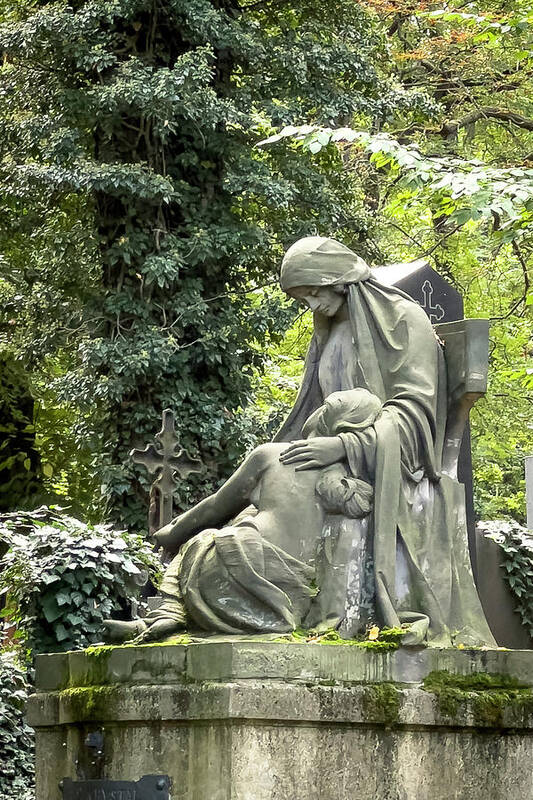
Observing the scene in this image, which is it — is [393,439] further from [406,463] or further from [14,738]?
[14,738]

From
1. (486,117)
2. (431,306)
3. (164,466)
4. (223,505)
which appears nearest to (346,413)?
(223,505)

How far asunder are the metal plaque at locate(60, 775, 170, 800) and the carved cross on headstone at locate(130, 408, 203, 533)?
6.88 meters

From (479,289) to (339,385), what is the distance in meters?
16.8

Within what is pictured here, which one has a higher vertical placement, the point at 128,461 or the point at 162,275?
the point at 162,275

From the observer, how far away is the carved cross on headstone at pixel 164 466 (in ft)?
49.6

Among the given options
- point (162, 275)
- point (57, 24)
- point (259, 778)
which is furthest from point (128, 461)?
point (259, 778)

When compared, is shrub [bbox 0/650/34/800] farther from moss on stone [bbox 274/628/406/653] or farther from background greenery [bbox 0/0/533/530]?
moss on stone [bbox 274/628/406/653]

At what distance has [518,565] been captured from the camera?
13.5 m

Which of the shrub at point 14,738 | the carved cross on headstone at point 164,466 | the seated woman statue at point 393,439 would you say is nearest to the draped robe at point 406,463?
the seated woman statue at point 393,439

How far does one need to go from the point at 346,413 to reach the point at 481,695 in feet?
5.13

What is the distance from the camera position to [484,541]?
1327 centimetres

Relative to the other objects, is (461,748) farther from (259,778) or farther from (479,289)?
(479,289)

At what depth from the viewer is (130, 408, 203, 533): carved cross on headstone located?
49.6 ft

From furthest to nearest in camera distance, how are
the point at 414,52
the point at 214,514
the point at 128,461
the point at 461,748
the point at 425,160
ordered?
the point at 414,52 < the point at 128,461 < the point at 425,160 < the point at 214,514 < the point at 461,748
